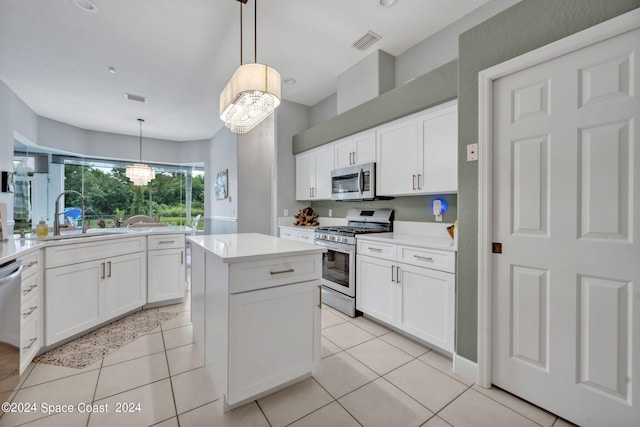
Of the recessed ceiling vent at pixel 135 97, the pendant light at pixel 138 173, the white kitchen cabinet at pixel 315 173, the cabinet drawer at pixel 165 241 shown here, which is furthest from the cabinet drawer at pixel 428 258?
the pendant light at pixel 138 173

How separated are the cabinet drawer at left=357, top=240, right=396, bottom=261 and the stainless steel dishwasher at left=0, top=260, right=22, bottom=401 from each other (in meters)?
2.60

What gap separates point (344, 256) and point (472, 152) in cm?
170

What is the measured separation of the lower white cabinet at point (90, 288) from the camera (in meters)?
2.21

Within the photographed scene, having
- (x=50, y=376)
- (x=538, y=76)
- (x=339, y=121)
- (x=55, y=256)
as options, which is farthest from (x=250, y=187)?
(x=538, y=76)

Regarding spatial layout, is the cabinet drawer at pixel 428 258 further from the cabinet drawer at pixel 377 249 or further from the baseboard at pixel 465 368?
the baseboard at pixel 465 368

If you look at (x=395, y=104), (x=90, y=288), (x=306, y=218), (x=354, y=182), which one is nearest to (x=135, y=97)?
(x=90, y=288)

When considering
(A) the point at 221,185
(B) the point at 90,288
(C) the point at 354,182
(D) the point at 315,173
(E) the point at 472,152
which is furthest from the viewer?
(A) the point at 221,185

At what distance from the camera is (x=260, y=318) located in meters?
1.55

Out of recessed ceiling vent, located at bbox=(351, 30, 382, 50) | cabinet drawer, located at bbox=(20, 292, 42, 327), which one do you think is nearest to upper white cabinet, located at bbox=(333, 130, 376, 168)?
recessed ceiling vent, located at bbox=(351, 30, 382, 50)

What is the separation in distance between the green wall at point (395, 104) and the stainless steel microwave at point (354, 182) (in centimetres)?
48

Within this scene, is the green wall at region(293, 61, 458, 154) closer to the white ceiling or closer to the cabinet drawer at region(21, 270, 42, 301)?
the white ceiling

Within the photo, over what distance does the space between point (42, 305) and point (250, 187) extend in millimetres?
3326

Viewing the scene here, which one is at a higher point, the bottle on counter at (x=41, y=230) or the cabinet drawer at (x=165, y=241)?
the bottle on counter at (x=41, y=230)

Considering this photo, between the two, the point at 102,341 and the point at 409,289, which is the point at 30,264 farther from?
the point at 409,289
